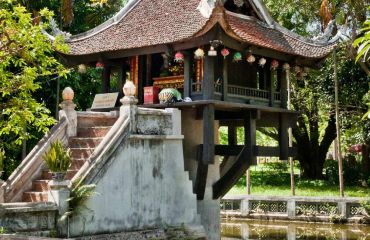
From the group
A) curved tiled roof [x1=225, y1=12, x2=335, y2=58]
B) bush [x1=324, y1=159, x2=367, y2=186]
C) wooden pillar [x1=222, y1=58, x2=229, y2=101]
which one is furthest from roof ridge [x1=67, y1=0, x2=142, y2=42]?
bush [x1=324, y1=159, x2=367, y2=186]

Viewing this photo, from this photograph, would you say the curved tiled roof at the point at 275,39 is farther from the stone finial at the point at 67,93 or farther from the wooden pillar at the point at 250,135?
the stone finial at the point at 67,93

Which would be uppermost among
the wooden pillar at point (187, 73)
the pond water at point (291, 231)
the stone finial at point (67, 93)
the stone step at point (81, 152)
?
the wooden pillar at point (187, 73)

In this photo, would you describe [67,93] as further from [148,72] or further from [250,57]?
[250,57]

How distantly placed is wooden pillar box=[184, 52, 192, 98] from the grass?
12.6 meters

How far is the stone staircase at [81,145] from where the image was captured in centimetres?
1059

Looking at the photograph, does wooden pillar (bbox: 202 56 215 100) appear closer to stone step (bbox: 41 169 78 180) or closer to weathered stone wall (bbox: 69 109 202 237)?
weathered stone wall (bbox: 69 109 202 237)

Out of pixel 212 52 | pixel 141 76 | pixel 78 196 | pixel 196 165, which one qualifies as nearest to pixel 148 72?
pixel 141 76

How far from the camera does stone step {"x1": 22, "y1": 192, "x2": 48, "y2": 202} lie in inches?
408

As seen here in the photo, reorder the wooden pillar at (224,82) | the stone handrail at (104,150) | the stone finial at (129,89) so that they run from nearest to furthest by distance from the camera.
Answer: the stone handrail at (104,150)
the stone finial at (129,89)
the wooden pillar at (224,82)

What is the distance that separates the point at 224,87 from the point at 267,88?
7.50ft

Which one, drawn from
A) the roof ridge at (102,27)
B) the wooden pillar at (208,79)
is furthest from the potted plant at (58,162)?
the roof ridge at (102,27)

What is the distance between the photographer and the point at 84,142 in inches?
459

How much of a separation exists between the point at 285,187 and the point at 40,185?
56.3ft

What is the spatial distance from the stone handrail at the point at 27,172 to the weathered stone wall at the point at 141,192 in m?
1.50
